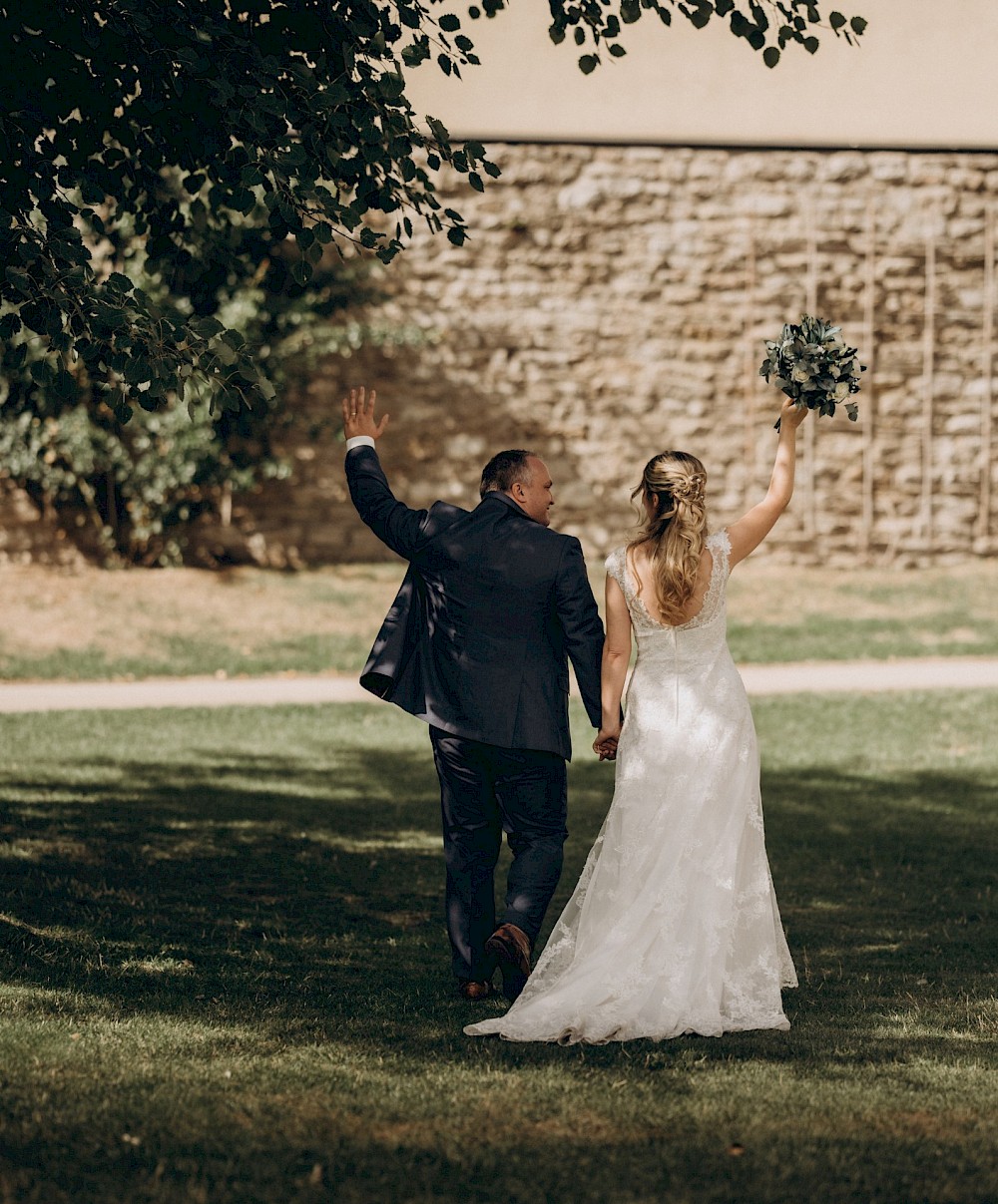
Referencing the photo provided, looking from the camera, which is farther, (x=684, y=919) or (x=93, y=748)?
(x=93, y=748)

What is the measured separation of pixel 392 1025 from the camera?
4672mm

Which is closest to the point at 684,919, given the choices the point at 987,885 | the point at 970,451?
the point at 987,885

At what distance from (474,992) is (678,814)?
868 millimetres

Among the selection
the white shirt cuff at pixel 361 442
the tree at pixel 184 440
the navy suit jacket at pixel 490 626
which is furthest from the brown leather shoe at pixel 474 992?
the tree at pixel 184 440

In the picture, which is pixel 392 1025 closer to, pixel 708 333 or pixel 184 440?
pixel 184 440

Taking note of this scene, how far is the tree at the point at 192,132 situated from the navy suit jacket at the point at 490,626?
0.73 metres

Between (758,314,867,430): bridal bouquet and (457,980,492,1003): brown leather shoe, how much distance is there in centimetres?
197

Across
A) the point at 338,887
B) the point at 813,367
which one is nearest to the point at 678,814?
the point at 813,367

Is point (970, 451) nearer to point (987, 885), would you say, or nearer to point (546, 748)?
point (987, 885)

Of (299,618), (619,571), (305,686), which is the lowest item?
(305,686)

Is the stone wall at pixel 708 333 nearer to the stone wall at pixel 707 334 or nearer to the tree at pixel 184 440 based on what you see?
the stone wall at pixel 707 334

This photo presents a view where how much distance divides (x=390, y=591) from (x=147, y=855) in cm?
848

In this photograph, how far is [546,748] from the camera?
4863 millimetres

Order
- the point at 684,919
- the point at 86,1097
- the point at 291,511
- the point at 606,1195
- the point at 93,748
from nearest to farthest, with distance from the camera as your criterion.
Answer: the point at 606,1195 → the point at 86,1097 → the point at 684,919 → the point at 93,748 → the point at 291,511
